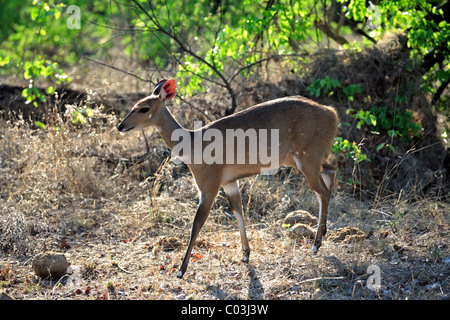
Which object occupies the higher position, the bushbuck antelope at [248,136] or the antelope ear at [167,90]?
the antelope ear at [167,90]

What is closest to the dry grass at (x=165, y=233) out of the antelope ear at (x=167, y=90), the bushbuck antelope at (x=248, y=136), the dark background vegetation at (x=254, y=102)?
the dark background vegetation at (x=254, y=102)

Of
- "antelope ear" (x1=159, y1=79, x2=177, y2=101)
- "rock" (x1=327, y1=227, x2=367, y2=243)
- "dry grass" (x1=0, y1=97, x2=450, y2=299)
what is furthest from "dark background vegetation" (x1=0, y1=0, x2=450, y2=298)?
"antelope ear" (x1=159, y1=79, x2=177, y2=101)

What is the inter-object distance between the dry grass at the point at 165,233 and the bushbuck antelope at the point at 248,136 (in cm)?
59

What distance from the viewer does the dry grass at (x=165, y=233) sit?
578cm

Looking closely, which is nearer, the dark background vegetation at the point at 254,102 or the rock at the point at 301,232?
the rock at the point at 301,232

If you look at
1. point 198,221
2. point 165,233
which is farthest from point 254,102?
point 198,221

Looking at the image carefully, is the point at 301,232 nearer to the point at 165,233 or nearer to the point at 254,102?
the point at 165,233

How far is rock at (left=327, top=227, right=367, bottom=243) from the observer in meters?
6.83

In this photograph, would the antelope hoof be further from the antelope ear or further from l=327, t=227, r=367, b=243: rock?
the antelope ear

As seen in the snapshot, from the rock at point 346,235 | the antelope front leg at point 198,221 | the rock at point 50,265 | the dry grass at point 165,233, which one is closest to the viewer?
the dry grass at point 165,233

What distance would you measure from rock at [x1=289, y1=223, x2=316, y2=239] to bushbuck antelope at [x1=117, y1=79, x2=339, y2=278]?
354 millimetres

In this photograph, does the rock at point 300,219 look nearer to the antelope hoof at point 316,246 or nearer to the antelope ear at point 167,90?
the antelope hoof at point 316,246

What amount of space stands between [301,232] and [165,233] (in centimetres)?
184

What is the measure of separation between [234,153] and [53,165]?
353 centimetres
